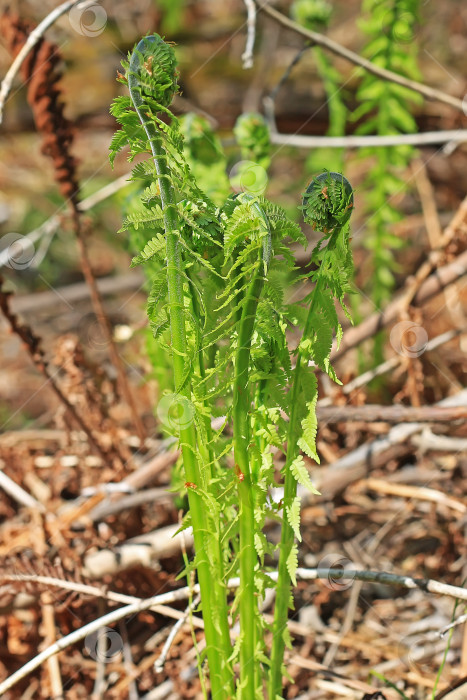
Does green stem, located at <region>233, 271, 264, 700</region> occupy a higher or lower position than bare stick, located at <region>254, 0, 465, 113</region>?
lower

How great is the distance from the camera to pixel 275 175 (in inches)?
146

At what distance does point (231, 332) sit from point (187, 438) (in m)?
0.14

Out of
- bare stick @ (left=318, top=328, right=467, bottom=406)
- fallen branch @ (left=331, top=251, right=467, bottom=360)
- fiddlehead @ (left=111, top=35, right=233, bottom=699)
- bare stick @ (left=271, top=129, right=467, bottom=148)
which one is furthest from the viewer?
bare stick @ (left=271, top=129, right=467, bottom=148)

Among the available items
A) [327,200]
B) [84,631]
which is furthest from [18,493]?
[327,200]

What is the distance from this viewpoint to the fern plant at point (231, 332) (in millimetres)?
750

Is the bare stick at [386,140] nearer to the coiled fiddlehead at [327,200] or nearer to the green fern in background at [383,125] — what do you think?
the green fern in background at [383,125]

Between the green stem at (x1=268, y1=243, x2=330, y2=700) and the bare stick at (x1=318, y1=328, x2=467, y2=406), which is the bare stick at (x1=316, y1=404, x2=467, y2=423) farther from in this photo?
the green stem at (x1=268, y1=243, x2=330, y2=700)

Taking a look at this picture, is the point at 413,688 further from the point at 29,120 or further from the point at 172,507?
the point at 29,120

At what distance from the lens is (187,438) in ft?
2.81

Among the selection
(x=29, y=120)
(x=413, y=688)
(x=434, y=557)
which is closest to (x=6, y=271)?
(x=29, y=120)

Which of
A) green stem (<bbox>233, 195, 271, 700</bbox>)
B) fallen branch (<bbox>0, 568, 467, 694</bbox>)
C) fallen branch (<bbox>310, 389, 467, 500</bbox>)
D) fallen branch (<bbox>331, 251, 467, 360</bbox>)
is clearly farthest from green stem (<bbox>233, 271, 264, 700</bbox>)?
fallen branch (<bbox>331, 251, 467, 360</bbox>)

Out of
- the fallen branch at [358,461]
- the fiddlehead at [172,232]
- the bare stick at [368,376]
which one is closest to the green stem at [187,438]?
the fiddlehead at [172,232]

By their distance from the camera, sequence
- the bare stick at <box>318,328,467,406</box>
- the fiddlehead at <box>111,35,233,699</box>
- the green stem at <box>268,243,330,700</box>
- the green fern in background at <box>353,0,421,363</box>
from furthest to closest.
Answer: the green fern in background at <box>353,0,421,363</box>, the bare stick at <box>318,328,467,406</box>, the green stem at <box>268,243,330,700</box>, the fiddlehead at <box>111,35,233,699</box>

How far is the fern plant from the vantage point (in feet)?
2.46
